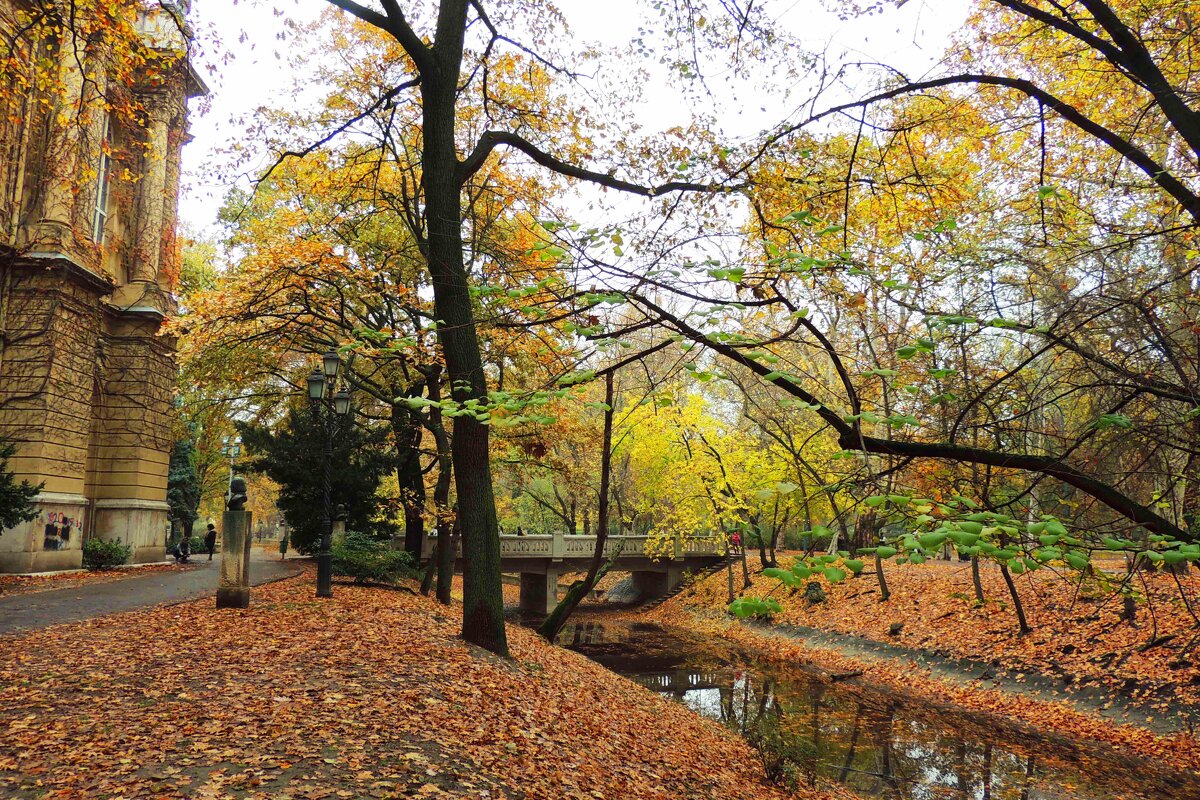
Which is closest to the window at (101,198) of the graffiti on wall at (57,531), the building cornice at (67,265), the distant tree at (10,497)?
the building cornice at (67,265)

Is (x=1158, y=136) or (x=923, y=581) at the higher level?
(x=1158, y=136)

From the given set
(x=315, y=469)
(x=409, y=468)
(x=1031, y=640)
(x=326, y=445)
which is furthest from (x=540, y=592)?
(x=1031, y=640)

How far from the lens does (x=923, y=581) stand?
900 inches

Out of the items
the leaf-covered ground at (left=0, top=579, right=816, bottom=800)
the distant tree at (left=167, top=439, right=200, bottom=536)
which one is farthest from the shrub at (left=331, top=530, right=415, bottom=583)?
the distant tree at (left=167, top=439, right=200, bottom=536)

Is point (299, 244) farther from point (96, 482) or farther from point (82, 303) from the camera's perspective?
point (96, 482)

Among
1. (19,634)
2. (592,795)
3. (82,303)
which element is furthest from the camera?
(82,303)

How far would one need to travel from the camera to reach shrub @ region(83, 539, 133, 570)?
19422 millimetres

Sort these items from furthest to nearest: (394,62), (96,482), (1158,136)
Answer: (96,482)
(394,62)
(1158,136)

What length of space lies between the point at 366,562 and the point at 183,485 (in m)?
20.8

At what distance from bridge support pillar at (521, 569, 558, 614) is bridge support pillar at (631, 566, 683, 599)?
5644 mm

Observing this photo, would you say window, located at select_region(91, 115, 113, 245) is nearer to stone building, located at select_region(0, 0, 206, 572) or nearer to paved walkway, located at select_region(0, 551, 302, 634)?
stone building, located at select_region(0, 0, 206, 572)

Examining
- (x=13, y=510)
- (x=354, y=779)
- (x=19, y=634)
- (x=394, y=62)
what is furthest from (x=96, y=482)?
(x=354, y=779)

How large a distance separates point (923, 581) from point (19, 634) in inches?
908

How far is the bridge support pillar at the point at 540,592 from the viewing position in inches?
1236
